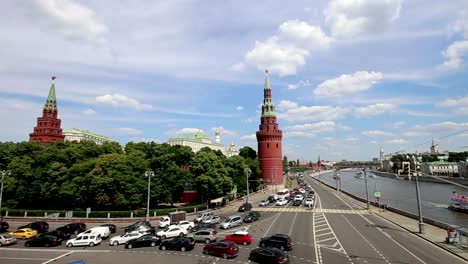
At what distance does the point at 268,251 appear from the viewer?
1022 inches

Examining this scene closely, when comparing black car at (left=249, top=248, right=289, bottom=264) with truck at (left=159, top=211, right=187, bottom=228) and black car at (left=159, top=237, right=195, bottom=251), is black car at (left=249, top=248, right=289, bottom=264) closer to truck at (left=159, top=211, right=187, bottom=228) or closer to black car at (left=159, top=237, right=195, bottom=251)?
black car at (left=159, top=237, right=195, bottom=251)

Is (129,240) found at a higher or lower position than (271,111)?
lower

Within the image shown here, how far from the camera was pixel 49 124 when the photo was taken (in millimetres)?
120000

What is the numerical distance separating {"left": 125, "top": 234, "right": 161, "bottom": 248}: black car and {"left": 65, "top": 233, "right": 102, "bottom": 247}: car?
4.44 m

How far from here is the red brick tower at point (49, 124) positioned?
119 m

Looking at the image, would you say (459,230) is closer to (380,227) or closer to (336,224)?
(380,227)

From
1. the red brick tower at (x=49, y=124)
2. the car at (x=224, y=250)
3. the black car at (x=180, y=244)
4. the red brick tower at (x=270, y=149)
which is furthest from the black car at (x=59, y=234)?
the red brick tower at (x=49, y=124)

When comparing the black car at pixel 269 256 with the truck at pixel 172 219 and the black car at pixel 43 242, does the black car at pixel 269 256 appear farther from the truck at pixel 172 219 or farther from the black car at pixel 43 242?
the black car at pixel 43 242

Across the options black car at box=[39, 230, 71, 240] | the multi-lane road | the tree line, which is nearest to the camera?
the multi-lane road

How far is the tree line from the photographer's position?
54.3 metres

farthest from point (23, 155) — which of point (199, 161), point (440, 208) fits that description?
point (440, 208)

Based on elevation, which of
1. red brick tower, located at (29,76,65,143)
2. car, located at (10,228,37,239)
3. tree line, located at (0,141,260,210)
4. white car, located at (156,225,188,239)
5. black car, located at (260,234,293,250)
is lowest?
car, located at (10,228,37,239)

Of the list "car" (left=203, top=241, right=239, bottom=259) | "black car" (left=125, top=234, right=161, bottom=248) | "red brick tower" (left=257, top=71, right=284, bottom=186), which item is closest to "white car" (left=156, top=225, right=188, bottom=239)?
"black car" (left=125, top=234, right=161, bottom=248)

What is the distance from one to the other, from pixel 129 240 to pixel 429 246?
1266 inches
